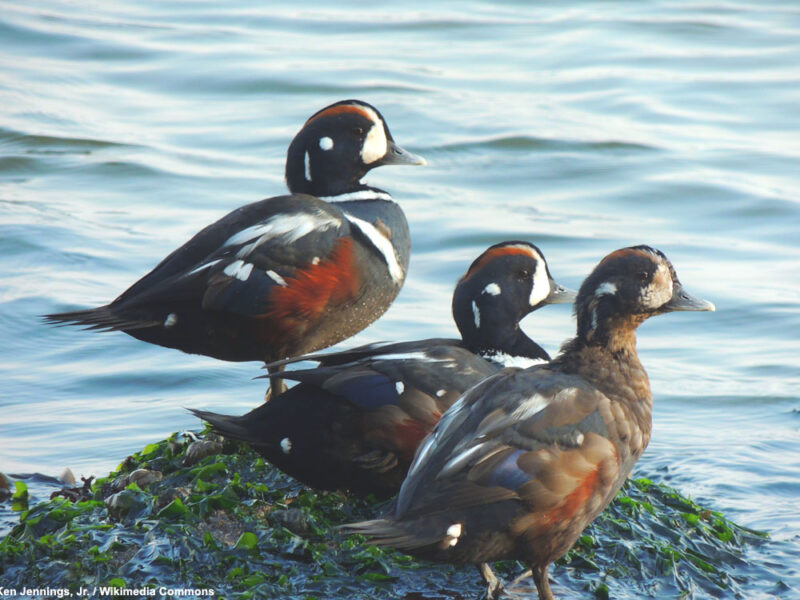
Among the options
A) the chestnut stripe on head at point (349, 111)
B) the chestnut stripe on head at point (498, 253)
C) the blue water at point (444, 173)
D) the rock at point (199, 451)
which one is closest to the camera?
the rock at point (199, 451)

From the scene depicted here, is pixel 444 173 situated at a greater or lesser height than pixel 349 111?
lesser

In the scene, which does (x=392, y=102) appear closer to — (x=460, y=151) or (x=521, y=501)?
(x=460, y=151)

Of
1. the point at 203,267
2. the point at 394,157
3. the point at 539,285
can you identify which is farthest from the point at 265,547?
the point at 394,157

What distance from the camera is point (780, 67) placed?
17328mm

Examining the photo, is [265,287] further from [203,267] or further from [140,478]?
[140,478]

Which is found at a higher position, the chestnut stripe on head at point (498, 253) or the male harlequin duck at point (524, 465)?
the chestnut stripe on head at point (498, 253)

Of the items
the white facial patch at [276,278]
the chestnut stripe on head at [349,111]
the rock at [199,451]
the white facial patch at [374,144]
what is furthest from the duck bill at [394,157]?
the rock at [199,451]

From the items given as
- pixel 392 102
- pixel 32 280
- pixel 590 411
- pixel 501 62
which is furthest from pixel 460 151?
pixel 590 411

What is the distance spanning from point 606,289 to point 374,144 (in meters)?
2.48

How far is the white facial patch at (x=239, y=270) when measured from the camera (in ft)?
21.5

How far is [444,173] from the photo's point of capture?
46.5 feet

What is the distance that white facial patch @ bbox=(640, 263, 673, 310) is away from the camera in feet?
18.3

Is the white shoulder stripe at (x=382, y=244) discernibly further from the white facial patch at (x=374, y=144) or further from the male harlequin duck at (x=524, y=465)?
the male harlequin duck at (x=524, y=465)

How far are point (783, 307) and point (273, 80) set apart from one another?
8293mm
